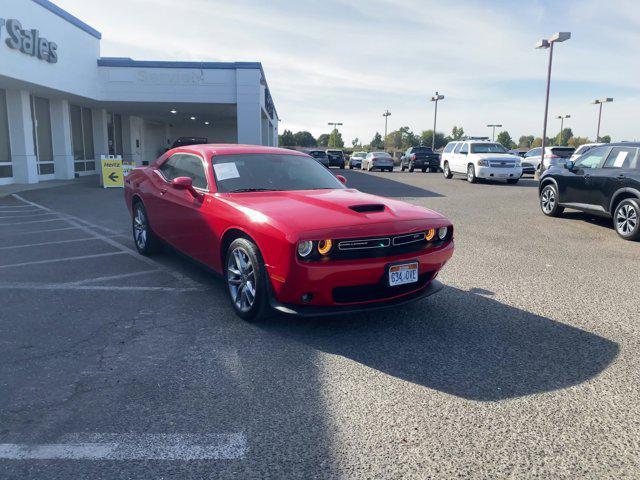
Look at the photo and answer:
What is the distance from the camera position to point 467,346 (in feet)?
13.4

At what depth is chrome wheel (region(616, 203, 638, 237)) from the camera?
8680 mm

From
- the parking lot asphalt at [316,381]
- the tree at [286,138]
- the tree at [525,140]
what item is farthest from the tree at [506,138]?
the parking lot asphalt at [316,381]

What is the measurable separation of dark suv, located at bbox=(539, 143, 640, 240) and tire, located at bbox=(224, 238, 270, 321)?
7.15 m

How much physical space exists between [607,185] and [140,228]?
7986mm

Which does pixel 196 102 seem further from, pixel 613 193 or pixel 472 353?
pixel 472 353

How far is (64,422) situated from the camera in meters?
2.96

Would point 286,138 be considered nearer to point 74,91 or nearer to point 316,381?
point 74,91

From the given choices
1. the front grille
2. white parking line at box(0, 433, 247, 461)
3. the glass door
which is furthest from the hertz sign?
white parking line at box(0, 433, 247, 461)

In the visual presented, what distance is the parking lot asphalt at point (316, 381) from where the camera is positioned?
8.66 ft

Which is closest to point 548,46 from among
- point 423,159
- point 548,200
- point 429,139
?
point 423,159

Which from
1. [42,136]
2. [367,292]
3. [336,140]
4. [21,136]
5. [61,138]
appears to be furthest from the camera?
[336,140]

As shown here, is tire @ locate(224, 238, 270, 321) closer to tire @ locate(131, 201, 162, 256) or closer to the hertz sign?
tire @ locate(131, 201, 162, 256)

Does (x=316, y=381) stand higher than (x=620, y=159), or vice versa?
(x=620, y=159)

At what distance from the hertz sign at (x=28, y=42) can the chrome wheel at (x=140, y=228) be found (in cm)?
1171
